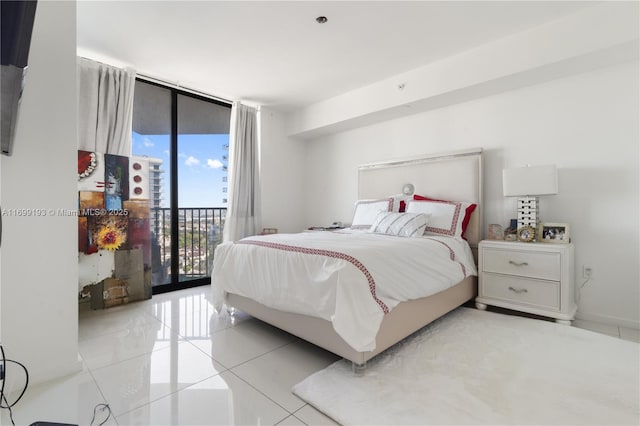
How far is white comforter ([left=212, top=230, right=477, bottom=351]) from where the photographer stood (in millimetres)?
1645

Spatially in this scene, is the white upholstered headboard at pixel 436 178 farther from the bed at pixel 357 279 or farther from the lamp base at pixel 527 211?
the lamp base at pixel 527 211

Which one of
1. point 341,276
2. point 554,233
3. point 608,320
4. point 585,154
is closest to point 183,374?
point 341,276

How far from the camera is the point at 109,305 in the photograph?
9.64 ft

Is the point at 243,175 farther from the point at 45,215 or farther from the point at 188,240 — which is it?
the point at 45,215

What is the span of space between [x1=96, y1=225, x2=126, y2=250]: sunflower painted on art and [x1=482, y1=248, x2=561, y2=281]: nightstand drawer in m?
3.55

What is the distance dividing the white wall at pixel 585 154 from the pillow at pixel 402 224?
83 centimetres

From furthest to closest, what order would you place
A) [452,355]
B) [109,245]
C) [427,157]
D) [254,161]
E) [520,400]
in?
1. [254,161]
2. [427,157]
3. [109,245]
4. [452,355]
5. [520,400]

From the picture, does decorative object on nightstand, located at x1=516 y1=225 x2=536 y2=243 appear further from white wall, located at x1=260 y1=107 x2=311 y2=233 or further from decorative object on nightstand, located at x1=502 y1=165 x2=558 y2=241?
white wall, located at x1=260 y1=107 x2=311 y2=233

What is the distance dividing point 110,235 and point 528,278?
387 centimetres

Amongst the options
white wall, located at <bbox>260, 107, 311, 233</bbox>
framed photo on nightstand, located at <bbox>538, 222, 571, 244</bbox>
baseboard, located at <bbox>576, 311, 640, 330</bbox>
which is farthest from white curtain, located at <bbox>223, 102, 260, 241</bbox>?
baseboard, located at <bbox>576, 311, 640, 330</bbox>

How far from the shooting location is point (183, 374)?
1745mm

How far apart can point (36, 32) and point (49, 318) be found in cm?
157

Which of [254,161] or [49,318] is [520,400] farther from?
[254,161]

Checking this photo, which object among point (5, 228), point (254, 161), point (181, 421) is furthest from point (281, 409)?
point (254, 161)
